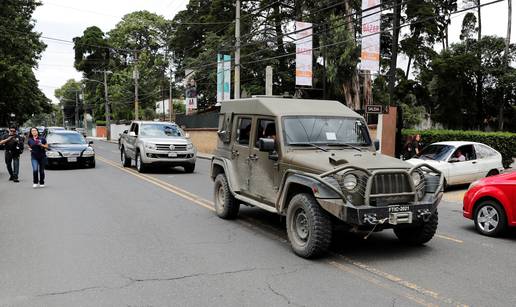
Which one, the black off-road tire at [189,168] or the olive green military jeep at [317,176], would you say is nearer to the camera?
the olive green military jeep at [317,176]

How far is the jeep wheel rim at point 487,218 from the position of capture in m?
7.46

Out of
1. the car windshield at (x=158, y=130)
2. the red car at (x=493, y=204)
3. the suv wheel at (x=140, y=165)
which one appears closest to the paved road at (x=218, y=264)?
the red car at (x=493, y=204)

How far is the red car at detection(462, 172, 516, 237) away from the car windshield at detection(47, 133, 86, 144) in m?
15.9

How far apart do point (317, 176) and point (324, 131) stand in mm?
1366

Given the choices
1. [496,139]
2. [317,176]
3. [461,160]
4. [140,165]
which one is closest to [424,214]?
[317,176]

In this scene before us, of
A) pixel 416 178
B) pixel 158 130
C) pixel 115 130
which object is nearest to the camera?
pixel 416 178

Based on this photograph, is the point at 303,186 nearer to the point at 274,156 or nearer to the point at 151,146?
the point at 274,156

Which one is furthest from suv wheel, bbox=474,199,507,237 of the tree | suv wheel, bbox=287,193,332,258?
the tree

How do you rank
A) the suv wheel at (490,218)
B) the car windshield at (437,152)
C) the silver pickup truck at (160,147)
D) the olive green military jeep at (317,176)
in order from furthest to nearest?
the silver pickup truck at (160,147), the car windshield at (437,152), the suv wheel at (490,218), the olive green military jeep at (317,176)

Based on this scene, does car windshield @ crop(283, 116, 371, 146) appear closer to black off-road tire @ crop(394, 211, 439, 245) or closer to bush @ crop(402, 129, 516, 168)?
black off-road tire @ crop(394, 211, 439, 245)

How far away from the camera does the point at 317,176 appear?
19.3ft

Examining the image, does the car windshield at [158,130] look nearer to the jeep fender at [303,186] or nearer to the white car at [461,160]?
the white car at [461,160]

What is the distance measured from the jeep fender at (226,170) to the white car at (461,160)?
6154mm

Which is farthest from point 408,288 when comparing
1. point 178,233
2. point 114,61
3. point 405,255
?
point 114,61
